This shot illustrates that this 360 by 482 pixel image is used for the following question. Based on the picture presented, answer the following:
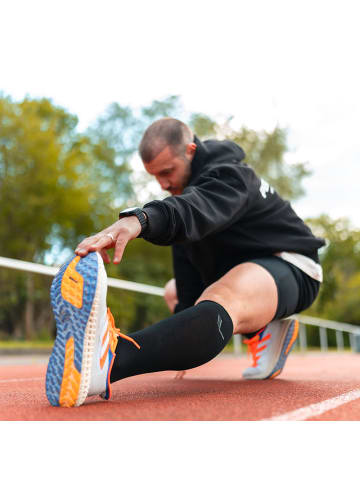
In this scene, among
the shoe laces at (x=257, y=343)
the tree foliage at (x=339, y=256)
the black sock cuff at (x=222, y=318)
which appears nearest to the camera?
the black sock cuff at (x=222, y=318)

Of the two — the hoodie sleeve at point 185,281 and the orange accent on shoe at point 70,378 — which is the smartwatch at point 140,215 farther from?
the hoodie sleeve at point 185,281

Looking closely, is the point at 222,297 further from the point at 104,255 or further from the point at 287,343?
the point at 287,343

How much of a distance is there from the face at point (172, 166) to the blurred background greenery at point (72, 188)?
4.04 metres

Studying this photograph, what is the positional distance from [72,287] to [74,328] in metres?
0.10

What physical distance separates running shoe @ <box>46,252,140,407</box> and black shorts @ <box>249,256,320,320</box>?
30.2 inches

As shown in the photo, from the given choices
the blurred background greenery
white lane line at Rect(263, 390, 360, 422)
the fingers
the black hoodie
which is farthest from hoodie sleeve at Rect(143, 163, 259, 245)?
the blurred background greenery

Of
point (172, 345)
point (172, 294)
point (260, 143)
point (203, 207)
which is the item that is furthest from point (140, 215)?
point (260, 143)

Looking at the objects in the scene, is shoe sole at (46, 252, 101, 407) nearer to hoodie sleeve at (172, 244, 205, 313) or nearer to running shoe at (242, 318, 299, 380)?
running shoe at (242, 318, 299, 380)

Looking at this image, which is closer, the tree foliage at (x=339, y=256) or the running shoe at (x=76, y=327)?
the running shoe at (x=76, y=327)

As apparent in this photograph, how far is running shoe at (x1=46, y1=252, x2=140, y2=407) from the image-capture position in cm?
125

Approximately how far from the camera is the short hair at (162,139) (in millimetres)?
1972

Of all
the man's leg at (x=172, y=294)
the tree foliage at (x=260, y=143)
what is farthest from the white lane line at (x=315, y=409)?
the tree foliage at (x=260, y=143)

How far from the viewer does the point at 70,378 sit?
1.26 meters
